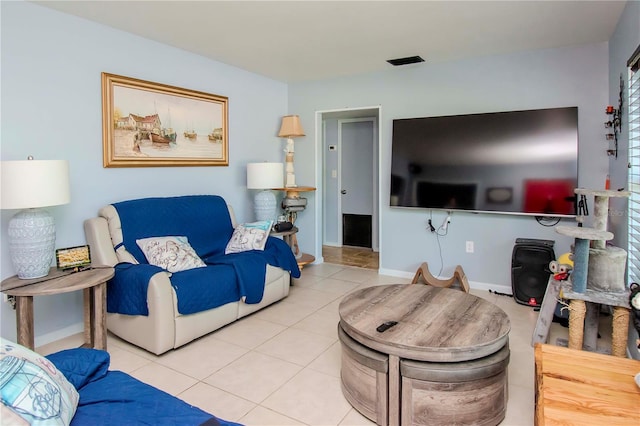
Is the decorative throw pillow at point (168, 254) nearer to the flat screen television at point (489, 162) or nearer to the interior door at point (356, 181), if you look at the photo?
the flat screen television at point (489, 162)

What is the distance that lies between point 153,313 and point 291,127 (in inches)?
113

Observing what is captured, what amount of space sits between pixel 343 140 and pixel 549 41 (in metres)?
3.31

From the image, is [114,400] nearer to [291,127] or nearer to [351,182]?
[291,127]

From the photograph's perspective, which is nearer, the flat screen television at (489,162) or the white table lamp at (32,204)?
the white table lamp at (32,204)

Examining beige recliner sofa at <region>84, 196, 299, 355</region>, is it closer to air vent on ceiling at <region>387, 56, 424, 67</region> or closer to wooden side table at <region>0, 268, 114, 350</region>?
wooden side table at <region>0, 268, 114, 350</region>

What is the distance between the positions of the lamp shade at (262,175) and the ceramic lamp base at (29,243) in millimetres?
2070

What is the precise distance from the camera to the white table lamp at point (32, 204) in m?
2.32

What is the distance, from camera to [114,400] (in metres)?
1.44

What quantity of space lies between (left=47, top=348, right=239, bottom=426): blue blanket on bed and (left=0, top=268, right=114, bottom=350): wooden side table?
0.88 m

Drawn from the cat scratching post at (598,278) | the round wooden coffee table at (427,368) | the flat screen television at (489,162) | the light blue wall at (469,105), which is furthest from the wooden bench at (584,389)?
the light blue wall at (469,105)

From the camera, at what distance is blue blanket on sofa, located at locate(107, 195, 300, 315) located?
280 centimetres

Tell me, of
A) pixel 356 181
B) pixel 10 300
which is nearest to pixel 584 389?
pixel 10 300

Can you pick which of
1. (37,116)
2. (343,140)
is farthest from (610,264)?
(343,140)

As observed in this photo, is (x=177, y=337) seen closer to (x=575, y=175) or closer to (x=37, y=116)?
(x=37, y=116)
